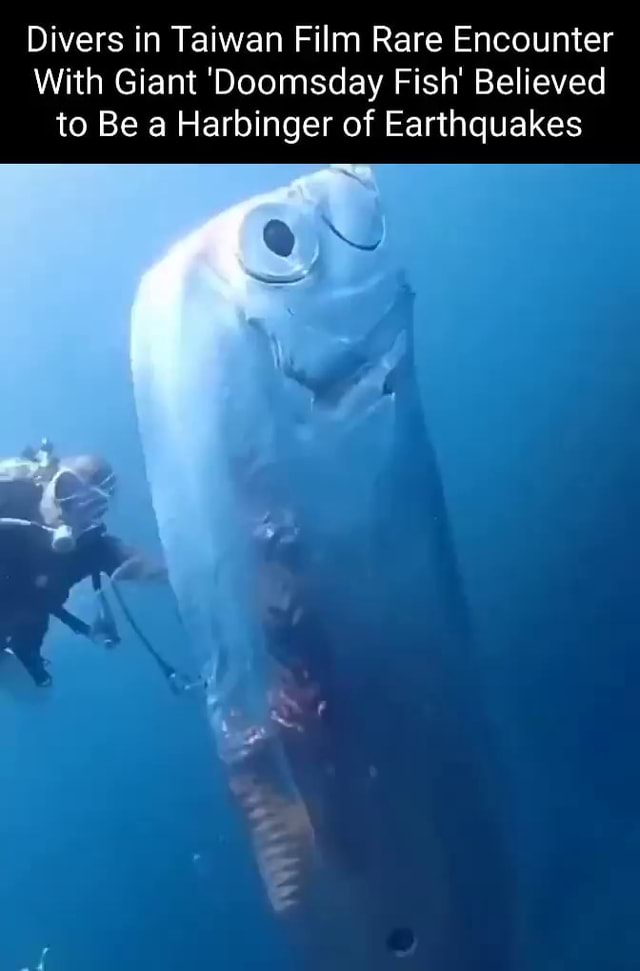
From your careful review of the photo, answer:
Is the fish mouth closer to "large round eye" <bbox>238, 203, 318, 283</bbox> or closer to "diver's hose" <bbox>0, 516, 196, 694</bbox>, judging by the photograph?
"large round eye" <bbox>238, 203, 318, 283</bbox>

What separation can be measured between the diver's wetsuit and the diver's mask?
0.01 meters

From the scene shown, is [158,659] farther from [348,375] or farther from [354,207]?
[354,207]

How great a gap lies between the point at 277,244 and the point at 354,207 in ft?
0.37

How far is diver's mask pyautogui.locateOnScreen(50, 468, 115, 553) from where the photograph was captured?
122 centimetres

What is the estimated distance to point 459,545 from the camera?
1.29m

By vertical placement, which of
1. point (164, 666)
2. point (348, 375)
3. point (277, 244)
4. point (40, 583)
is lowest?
point (164, 666)

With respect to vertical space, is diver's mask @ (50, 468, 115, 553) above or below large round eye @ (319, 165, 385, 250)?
below

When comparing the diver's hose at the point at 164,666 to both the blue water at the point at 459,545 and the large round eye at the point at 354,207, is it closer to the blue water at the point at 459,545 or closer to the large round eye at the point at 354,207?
the blue water at the point at 459,545

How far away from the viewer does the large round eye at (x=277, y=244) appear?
3.94ft

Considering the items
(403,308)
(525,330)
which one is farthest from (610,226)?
(403,308)

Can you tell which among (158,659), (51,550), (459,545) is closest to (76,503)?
(51,550)

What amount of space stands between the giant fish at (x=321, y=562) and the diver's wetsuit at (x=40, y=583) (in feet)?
0.28
